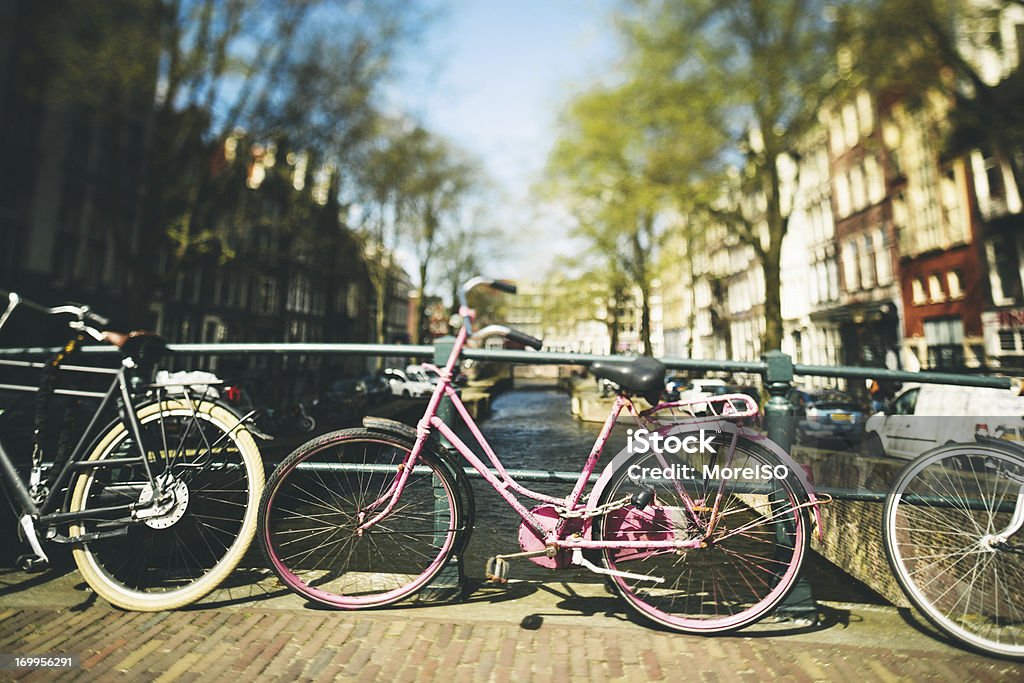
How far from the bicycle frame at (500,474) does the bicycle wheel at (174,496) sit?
24.3 inches

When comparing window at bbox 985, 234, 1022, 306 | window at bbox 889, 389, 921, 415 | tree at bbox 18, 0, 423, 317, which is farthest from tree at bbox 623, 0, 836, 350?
window at bbox 985, 234, 1022, 306

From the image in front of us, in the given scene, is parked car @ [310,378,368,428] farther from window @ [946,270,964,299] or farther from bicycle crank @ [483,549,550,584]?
window @ [946,270,964,299]

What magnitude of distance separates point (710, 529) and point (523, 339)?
1.15 meters

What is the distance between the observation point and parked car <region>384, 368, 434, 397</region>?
278 centimetres

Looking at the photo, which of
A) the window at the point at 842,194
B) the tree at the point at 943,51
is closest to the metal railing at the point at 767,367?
the tree at the point at 943,51

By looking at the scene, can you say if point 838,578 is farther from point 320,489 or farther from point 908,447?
point 320,489

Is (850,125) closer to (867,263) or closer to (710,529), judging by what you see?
(867,263)

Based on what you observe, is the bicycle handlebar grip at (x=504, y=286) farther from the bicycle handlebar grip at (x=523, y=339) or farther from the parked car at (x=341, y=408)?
the parked car at (x=341, y=408)

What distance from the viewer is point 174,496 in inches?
107

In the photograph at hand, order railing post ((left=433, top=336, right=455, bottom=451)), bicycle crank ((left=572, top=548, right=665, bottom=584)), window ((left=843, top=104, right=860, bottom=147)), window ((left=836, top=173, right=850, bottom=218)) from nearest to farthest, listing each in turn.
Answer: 1. bicycle crank ((left=572, top=548, right=665, bottom=584))
2. railing post ((left=433, top=336, right=455, bottom=451))
3. window ((left=843, top=104, right=860, bottom=147))
4. window ((left=836, top=173, right=850, bottom=218))

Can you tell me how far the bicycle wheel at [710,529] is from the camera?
2523 millimetres

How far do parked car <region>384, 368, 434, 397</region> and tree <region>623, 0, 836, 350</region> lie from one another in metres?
14.9

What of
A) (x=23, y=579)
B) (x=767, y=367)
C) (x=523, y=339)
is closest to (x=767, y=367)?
(x=767, y=367)

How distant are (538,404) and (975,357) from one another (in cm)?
2585
